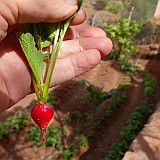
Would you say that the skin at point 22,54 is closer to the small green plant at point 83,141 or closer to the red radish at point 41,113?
the red radish at point 41,113

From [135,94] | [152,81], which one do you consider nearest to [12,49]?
[135,94]

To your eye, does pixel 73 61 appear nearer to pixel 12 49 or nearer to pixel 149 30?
pixel 12 49

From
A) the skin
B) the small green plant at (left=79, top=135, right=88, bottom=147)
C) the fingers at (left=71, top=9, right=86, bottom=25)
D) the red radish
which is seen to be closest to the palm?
the skin

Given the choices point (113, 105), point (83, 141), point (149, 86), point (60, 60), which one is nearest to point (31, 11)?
point (60, 60)

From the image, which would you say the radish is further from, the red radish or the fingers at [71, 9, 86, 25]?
the fingers at [71, 9, 86, 25]

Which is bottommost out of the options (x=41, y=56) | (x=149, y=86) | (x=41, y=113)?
(x=149, y=86)

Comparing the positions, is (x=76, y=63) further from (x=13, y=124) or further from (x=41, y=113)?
(x=13, y=124)
